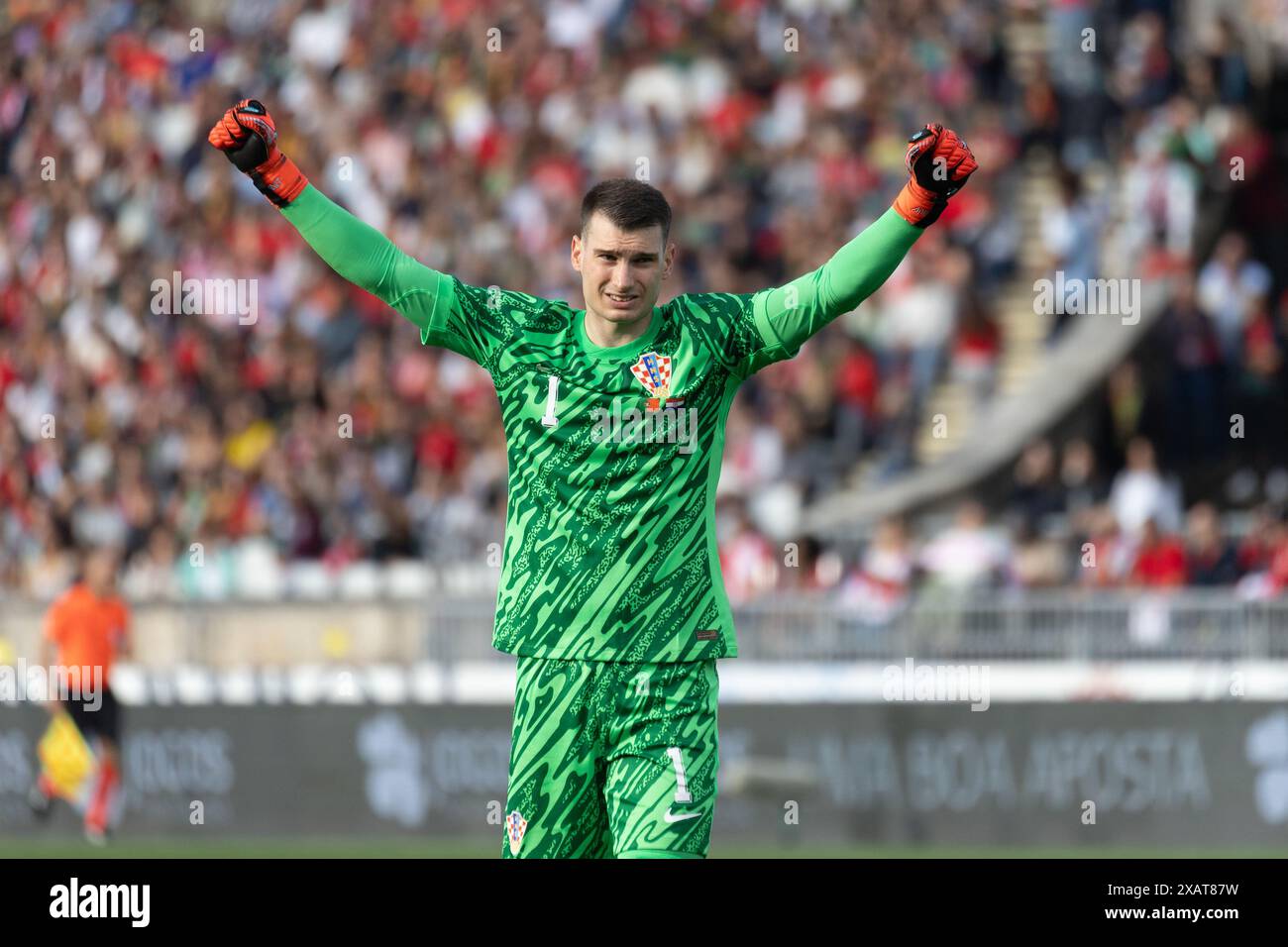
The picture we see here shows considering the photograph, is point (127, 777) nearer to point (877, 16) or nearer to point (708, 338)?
point (877, 16)

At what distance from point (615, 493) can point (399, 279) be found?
81 cm

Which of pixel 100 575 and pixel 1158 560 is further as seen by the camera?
pixel 1158 560

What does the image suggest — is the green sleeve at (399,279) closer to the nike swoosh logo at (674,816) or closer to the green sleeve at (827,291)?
the green sleeve at (827,291)

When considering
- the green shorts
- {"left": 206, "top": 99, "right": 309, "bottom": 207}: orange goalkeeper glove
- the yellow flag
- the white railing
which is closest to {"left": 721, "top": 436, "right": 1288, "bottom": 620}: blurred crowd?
the white railing

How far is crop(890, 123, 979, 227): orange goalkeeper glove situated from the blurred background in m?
9.72

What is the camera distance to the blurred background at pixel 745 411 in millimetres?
16094

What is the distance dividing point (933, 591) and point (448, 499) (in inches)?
182

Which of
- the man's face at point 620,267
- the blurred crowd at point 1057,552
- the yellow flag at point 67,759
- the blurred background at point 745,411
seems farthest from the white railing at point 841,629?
the man's face at point 620,267

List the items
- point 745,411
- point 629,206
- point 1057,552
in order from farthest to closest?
point 745,411 → point 1057,552 → point 629,206

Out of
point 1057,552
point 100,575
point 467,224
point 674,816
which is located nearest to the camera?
point 674,816

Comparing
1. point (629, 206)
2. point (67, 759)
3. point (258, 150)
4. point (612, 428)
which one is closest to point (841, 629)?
point (67, 759)

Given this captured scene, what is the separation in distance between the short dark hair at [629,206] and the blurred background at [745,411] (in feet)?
32.1

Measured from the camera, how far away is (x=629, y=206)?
20.9 ft

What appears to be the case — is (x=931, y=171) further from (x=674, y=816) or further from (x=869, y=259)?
(x=674, y=816)
